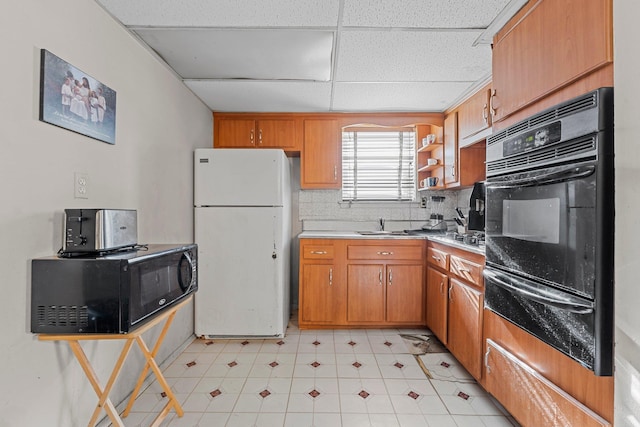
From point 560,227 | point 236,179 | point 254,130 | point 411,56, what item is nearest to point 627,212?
point 560,227

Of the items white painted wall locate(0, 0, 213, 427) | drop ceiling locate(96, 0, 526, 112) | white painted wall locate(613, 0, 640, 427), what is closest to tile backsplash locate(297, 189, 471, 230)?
drop ceiling locate(96, 0, 526, 112)

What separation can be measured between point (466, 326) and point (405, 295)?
0.84 metres

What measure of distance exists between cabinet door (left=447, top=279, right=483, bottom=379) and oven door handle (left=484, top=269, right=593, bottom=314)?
Result: 0.39 meters

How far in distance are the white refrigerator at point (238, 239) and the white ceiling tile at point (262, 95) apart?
21.2 inches

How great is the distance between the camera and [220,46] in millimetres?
2021

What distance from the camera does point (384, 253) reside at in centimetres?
294

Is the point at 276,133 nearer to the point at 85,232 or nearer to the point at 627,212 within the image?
the point at 85,232

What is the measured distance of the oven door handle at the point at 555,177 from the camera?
1.10 meters

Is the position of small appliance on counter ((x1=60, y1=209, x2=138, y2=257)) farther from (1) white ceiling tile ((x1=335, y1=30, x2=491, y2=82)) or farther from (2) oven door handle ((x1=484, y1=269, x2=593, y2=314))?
(2) oven door handle ((x1=484, y1=269, x2=593, y2=314))

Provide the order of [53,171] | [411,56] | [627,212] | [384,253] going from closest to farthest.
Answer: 1. [627,212]
2. [53,171]
3. [411,56]
4. [384,253]

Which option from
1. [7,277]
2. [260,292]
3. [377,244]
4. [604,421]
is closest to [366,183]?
[377,244]

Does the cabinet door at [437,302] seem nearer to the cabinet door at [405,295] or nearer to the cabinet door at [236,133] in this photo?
the cabinet door at [405,295]

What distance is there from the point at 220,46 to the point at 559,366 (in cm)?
251

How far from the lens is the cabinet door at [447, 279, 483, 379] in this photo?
→ 1.97 m
